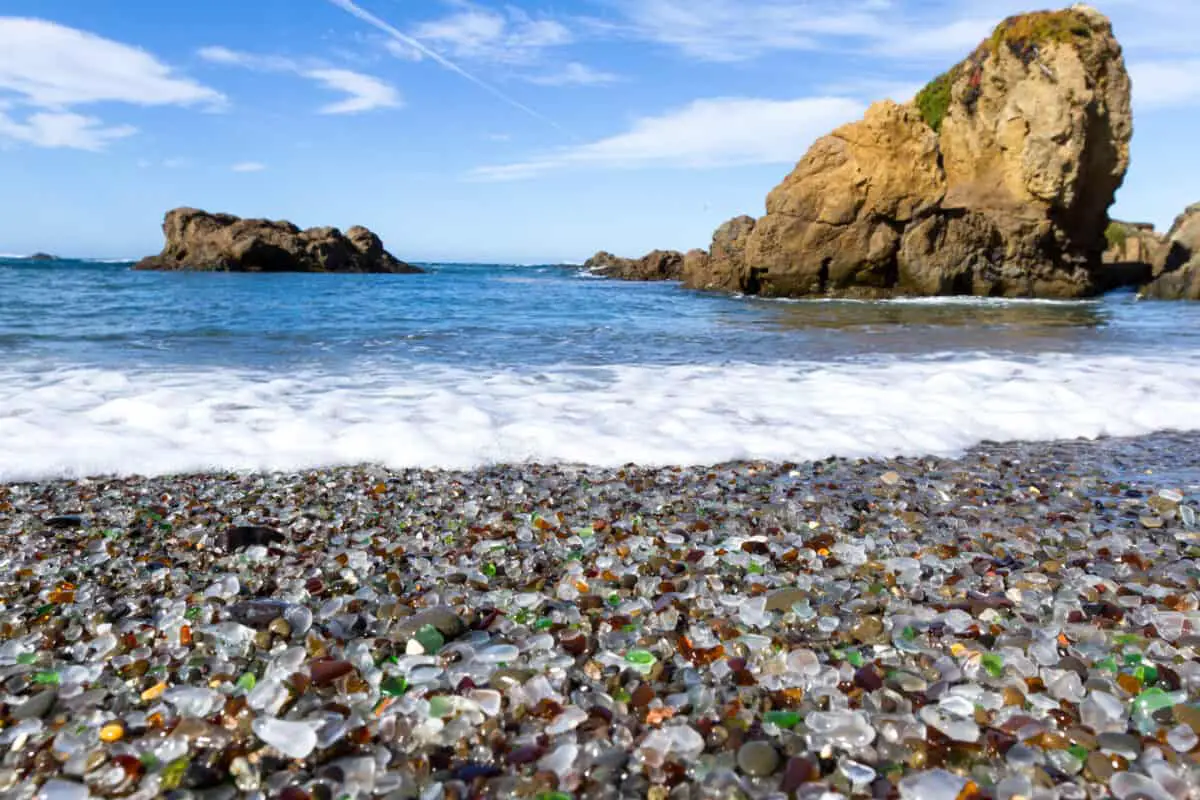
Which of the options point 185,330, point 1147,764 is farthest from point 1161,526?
point 185,330

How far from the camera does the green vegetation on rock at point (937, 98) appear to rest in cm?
3556

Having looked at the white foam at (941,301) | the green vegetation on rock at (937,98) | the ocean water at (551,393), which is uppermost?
the green vegetation on rock at (937,98)

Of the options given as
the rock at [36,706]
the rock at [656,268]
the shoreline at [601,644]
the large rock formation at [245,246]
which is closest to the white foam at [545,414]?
the shoreline at [601,644]

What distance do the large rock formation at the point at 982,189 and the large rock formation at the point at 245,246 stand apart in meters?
43.8

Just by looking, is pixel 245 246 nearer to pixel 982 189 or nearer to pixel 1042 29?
pixel 982 189

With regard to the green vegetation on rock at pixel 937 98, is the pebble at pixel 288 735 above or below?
below

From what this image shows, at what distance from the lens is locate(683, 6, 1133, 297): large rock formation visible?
94.1 feet

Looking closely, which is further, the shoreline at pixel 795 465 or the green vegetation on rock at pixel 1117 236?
the green vegetation on rock at pixel 1117 236

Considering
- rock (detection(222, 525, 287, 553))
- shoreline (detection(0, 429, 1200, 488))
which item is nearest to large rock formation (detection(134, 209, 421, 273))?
shoreline (detection(0, 429, 1200, 488))

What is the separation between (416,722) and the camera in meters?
2.15

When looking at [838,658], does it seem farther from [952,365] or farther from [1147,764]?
[952,365]

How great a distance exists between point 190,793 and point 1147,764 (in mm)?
2357

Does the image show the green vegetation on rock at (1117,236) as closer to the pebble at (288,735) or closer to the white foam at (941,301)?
the white foam at (941,301)

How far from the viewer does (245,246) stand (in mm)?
59500
